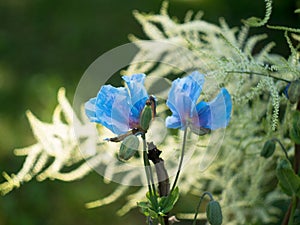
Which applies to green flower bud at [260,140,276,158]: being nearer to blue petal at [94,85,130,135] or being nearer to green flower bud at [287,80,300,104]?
green flower bud at [287,80,300,104]

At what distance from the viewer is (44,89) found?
1.68m

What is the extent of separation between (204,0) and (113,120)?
5.04 feet

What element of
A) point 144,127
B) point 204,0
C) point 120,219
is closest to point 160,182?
point 144,127

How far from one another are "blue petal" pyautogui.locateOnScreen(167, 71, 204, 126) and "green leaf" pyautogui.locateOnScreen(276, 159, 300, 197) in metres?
0.15

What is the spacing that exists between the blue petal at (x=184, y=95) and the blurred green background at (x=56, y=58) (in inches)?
32.3

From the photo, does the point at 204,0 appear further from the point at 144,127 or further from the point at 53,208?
the point at 144,127

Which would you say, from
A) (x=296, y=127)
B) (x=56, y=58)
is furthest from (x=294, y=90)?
(x=56, y=58)

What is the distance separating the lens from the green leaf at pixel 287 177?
0.65 m

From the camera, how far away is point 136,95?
0.55 metres

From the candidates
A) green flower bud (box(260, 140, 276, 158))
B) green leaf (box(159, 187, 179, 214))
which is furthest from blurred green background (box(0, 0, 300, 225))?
green leaf (box(159, 187, 179, 214))

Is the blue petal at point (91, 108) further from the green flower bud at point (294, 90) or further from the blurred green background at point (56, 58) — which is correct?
→ the blurred green background at point (56, 58)

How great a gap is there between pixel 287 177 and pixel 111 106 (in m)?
0.23

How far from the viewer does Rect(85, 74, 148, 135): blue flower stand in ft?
1.81

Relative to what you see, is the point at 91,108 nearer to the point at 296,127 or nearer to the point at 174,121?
the point at 174,121
